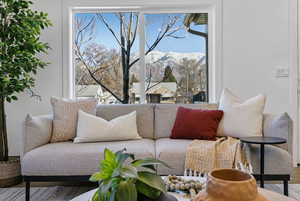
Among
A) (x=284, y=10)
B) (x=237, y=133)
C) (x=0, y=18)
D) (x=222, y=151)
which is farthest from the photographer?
(x=284, y=10)

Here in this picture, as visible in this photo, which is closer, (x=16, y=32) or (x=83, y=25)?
(x=16, y=32)

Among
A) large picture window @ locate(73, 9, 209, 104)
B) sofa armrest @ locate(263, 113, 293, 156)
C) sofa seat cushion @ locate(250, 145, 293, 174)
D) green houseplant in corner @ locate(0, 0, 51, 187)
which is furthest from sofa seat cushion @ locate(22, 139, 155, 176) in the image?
large picture window @ locate(73, 9, 209, 104)

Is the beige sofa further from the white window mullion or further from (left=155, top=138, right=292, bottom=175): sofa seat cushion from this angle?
the white window mullion

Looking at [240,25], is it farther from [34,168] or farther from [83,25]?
[34,168]

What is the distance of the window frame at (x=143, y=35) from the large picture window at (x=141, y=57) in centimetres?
5

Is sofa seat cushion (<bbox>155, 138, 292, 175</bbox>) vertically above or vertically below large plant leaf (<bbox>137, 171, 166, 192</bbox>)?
below

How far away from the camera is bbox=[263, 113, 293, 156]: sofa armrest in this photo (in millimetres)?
2211

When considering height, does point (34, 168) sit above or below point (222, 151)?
below

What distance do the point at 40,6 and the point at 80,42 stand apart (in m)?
0.63

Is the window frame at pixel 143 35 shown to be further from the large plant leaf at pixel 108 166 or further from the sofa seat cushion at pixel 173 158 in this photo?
the large plant leaf at pixel 108 166

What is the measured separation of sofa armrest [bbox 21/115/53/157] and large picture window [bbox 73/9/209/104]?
1.21 m

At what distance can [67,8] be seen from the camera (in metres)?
3.43

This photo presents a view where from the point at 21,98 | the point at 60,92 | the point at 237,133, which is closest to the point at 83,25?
the point at 60,92

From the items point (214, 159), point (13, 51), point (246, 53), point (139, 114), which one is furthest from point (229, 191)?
point (246, 53)
